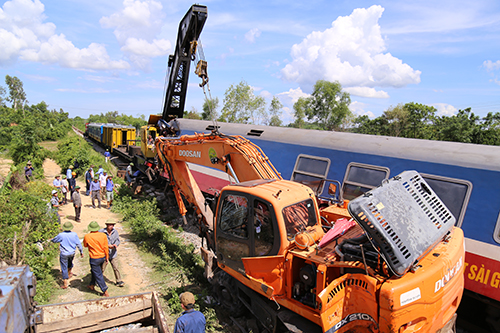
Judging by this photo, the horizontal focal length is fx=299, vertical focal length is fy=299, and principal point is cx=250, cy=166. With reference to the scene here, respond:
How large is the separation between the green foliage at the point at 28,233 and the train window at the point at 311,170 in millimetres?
6315

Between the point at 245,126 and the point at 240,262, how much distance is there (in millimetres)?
7025

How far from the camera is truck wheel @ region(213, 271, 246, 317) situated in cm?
538

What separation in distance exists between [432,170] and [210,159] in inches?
186

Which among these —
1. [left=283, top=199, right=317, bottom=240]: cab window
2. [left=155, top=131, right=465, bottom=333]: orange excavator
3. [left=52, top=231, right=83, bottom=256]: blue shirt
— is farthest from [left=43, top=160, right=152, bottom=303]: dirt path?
[left=283, top=199, right=317, bottom=240]: cab window

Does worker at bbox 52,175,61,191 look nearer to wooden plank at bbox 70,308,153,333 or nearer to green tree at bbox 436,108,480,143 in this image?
wooden plank at bbox 70,308,153,333

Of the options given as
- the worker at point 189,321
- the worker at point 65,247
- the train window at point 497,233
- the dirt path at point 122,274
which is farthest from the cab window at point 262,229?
the worker at point 65,247

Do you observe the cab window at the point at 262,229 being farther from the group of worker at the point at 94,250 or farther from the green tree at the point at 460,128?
the green tree at the point at 460,128

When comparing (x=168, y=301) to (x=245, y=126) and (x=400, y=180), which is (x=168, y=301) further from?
(x=245, y=126)

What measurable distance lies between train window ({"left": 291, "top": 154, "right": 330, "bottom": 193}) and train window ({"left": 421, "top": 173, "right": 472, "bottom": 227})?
2457 mm

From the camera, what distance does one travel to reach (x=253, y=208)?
437cm

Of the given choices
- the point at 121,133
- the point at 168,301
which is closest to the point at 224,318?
the point at 168,301

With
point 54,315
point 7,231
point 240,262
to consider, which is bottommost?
point 54,315

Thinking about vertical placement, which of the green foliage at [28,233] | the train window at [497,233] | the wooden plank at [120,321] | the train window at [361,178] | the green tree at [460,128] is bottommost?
the wooden plank at [120,321]

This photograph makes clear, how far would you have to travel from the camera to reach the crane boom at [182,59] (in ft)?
39.0
